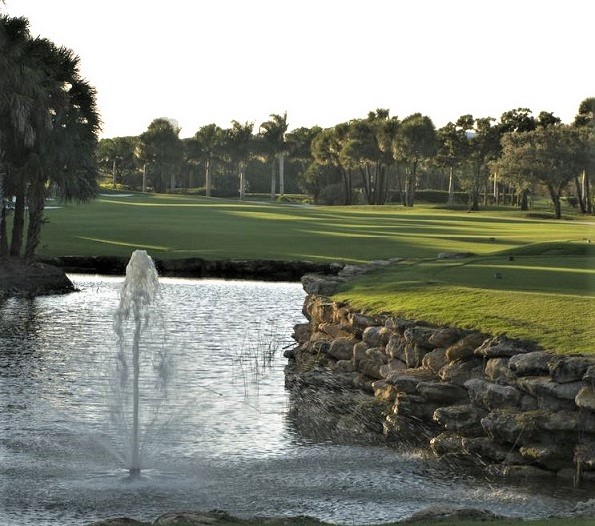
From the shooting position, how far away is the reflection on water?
41.9 feet

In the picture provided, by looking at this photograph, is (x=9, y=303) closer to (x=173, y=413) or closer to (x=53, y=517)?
(x=173, y=413)

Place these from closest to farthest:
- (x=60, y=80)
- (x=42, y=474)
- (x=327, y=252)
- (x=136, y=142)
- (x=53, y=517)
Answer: (x=53, y=517) → (x=42, y=474) → (x=60, y=80) → (x=327, y=252) → (x=136, y=142)

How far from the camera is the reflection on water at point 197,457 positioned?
41.9ft

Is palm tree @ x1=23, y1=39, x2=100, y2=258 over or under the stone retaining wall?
over

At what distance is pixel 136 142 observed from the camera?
172m

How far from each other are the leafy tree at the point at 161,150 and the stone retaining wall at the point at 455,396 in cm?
14923

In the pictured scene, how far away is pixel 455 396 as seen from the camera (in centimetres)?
1633

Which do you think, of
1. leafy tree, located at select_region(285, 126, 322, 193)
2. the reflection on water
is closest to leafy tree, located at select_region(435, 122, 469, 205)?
leafy tree, located at select_region(285, 126, 322, 193)

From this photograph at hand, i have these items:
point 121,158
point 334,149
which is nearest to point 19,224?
point 334,149

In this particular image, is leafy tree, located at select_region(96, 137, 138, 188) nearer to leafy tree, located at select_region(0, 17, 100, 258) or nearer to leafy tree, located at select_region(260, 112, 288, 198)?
leafy tree, located at select_region(260, 112, 288, 198)

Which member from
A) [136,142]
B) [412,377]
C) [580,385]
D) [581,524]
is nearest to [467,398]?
[412,377]

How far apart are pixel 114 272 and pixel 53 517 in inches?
1352

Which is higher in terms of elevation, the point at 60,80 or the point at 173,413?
the point at 60,80

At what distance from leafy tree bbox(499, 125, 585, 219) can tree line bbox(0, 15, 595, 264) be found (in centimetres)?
11
